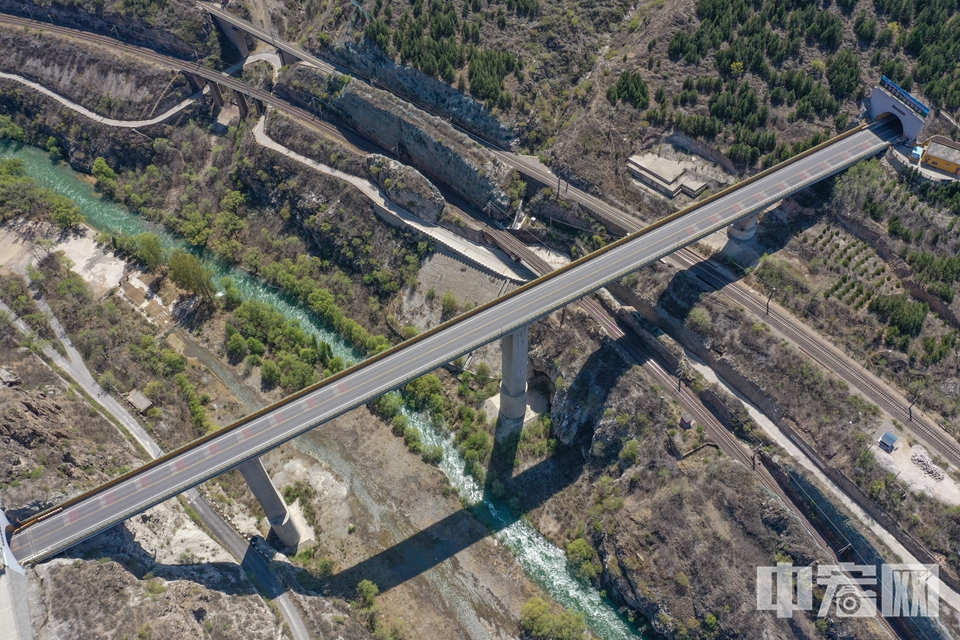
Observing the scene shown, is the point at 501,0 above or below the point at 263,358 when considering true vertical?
above

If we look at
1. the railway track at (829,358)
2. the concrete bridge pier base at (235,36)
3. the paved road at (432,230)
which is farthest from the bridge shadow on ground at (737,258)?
→ the concrete bridge pier base at (235,36)

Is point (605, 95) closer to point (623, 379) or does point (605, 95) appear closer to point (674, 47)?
point (674, 47)

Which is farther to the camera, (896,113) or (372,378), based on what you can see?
(896,113)

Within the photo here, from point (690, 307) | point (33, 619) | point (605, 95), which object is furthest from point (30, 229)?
point (690, 307)

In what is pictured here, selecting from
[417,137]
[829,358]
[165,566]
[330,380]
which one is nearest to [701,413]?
[829,358]

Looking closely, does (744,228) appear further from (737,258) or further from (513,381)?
(513,381)

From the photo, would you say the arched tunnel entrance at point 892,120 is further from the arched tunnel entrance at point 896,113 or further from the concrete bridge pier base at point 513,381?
the concrete bridge pier base at point 513,381

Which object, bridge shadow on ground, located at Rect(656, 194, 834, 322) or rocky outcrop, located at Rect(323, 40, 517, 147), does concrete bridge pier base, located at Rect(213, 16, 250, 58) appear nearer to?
rocky outcrop, located at Rect(323, 40, 517, 147)
